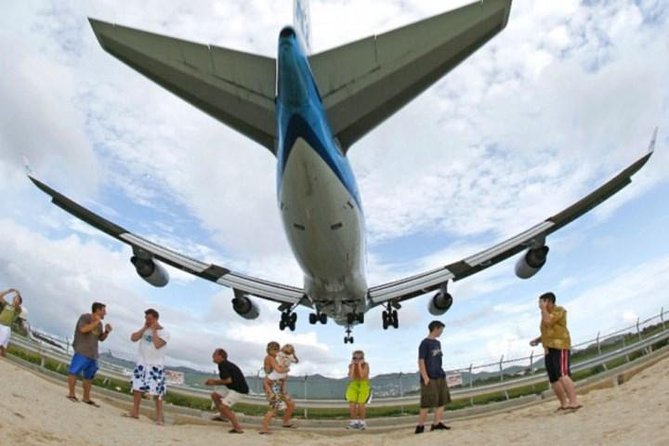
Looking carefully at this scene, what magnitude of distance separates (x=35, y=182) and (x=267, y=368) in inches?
425

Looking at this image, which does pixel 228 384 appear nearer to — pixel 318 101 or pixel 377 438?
pixel 377 438

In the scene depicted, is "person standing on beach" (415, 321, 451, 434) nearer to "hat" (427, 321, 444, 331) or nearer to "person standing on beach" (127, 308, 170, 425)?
"hat" (427, 321, 444, 331)

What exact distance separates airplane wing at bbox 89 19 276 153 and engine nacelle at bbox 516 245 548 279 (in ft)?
25.9

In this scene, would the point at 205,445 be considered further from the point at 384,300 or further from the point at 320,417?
the point at 384,300

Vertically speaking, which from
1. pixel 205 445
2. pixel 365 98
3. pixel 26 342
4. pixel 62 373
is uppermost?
pixel 365 98

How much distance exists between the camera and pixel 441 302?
57.9 ft

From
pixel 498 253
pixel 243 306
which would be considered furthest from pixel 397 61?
pixel 243 306

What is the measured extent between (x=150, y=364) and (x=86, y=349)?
1.02 meters

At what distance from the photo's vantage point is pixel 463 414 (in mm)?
13641

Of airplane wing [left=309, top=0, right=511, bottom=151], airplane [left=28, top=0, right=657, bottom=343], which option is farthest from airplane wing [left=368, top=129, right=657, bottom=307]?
A: airplane wing [left=309, top=0, right=511, bottom=151]

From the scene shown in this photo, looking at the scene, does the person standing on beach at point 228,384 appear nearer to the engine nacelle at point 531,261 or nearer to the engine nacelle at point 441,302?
the engine nacelle at point 531,261

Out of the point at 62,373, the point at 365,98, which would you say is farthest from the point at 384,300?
the point at 62,373

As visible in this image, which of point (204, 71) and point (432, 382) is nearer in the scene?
point (432, 382)

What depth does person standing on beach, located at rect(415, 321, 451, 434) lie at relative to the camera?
735cm
